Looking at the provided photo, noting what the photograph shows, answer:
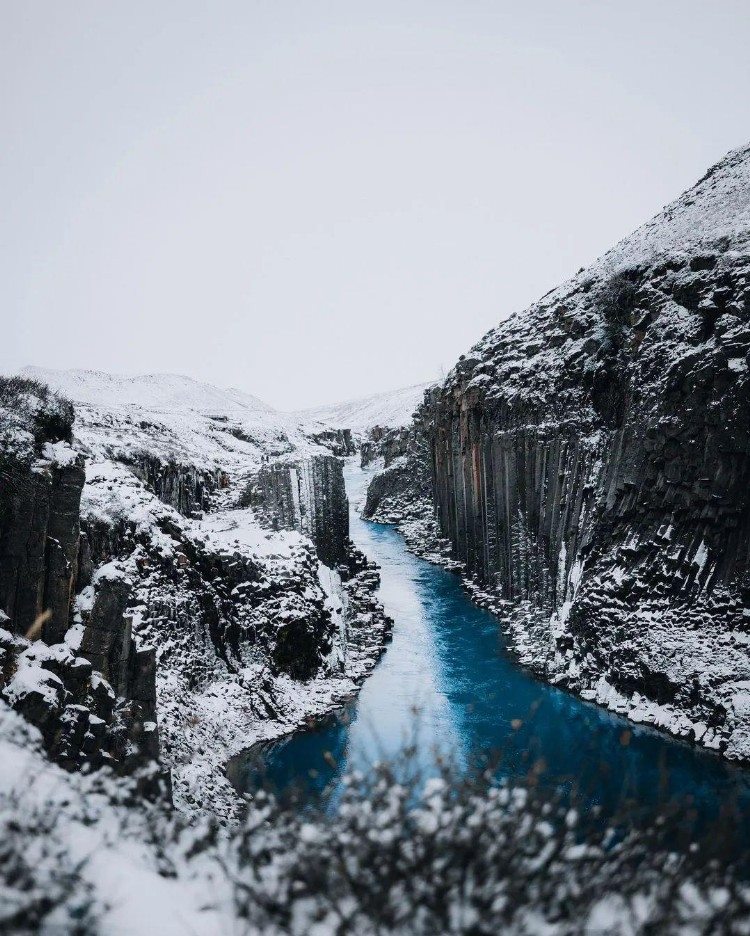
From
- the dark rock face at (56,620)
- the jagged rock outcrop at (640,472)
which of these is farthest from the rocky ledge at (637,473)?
the dark rock face at (56,620)

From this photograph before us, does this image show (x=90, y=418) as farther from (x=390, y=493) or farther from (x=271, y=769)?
(x=390, y=493)

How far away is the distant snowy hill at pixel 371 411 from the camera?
318ft

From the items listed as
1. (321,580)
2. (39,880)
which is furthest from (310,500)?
(39,880)

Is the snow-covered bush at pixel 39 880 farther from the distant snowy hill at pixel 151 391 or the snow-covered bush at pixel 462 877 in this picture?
the distant snowy hill at pixel 151 391

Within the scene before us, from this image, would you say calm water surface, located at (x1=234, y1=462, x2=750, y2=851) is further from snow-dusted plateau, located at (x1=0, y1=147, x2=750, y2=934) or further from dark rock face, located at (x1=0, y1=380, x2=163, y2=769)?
dark rock face, located at (x1=0, y1=380, x2=163, y2=769)

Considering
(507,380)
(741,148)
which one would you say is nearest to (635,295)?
(507,380)

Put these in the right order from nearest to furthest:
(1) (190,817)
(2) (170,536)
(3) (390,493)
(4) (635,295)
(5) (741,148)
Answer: (1) (190,817)
(2) (170,536)
(4) (635,295)
(5) (741,148)
(3) (390,493)

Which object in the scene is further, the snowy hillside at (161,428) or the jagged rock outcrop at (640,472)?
the snowy hillside at (161,428)

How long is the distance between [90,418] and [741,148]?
137 ft

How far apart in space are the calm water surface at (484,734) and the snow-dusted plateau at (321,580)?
0.79m

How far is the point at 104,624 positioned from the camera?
1263cm

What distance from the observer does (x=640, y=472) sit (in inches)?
849

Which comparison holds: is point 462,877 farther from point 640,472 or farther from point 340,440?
point 340,440

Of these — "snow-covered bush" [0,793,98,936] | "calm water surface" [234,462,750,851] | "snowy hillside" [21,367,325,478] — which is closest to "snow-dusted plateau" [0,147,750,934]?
"snow-covered bush" [0,793,98,936]
